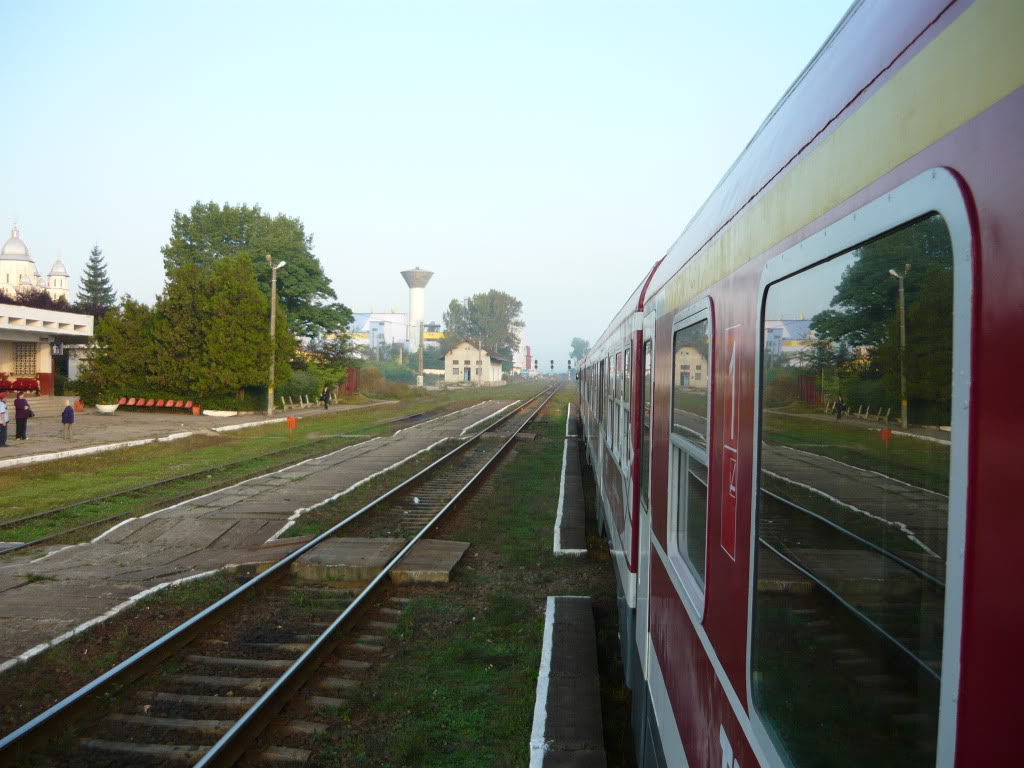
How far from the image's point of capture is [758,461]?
2152mm

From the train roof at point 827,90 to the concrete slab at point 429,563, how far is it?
6532 mm

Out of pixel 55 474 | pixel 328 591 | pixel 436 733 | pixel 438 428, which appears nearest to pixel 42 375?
pixel 438 428

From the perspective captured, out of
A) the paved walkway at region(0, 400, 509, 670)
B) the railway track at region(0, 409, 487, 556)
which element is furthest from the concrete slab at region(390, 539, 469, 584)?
the railway track at region(0, 409, 487, 556)

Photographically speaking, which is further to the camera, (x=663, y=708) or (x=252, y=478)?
(x=252, y=478)

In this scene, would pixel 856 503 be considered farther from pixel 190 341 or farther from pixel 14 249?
pixel 14 249

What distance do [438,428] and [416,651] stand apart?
23168 mm

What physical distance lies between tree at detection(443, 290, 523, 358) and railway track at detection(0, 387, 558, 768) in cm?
12923

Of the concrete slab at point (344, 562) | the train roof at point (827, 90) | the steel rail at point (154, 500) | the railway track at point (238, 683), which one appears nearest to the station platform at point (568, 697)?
the railway track at point (238, 683)

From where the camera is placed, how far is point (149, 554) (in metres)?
9.83

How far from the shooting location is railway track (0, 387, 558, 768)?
4859 mm

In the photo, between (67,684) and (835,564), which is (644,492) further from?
(67,684)

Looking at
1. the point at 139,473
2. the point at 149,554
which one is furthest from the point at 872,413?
the point at 139,473

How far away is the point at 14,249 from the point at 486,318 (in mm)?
69028

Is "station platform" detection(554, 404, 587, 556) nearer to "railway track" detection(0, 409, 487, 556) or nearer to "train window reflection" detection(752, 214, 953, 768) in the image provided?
"railway track" detection(0, 409, 487, 556)
